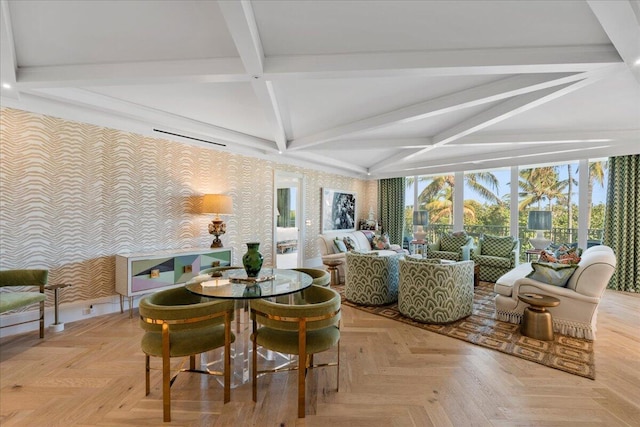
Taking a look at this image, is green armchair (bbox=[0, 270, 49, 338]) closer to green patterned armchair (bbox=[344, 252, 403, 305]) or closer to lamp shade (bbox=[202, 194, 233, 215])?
lamp shade (bbox=[202, 194, 233, 215])

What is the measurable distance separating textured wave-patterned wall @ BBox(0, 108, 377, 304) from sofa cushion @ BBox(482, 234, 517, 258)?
4.95m

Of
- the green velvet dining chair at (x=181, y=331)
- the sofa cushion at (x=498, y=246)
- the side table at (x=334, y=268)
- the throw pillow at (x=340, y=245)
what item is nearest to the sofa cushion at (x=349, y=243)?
the throw pillow at (x=340, y=245)

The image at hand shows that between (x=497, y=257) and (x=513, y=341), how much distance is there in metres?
3.04

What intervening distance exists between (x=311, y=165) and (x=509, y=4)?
5.08 meters

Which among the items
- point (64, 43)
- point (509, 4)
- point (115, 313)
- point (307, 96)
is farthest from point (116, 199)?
point (509, 4)

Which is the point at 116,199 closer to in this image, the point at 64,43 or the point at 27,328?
the point at 27,328

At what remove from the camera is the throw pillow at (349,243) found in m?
6.00

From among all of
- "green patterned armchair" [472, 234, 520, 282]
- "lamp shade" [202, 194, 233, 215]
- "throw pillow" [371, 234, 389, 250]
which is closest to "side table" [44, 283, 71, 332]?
"lamp shade" [202, 194, 233, 215]

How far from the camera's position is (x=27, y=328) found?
10.2ft

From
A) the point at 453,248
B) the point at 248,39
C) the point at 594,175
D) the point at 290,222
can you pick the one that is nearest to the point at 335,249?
the point at 290,222

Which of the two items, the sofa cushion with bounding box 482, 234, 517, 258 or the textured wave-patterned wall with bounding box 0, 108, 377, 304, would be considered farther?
the sofa cushion with bounding box 482, 234, 517, 258

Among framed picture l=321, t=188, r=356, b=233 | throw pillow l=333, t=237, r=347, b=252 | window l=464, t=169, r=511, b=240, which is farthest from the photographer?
framed picture l=321, t=188, r=356, b=233

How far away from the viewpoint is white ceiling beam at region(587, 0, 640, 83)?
1521 mm

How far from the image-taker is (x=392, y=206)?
8.16 meters
